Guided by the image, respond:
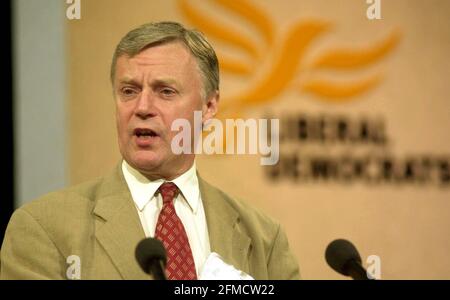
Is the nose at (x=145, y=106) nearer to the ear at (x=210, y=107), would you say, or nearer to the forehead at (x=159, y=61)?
the forehead at (x=159, y=61)

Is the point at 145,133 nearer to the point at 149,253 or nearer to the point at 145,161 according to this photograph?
the point at 145,161

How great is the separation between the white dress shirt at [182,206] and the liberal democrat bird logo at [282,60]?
0.41 meters

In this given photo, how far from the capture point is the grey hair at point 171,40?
2.00 metres

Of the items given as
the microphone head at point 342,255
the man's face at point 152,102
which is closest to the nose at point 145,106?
the man's face at point 152,102

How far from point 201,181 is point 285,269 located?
351mm

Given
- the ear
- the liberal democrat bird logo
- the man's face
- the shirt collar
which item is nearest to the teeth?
the man's face

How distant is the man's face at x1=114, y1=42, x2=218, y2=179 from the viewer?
2.00 m

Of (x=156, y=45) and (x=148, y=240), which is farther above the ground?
(x=156, y=45)

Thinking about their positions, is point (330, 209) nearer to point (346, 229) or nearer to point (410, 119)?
point (346, 229)

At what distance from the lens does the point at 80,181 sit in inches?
86.0

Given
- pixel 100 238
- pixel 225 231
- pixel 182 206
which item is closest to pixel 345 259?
pixel 225 231

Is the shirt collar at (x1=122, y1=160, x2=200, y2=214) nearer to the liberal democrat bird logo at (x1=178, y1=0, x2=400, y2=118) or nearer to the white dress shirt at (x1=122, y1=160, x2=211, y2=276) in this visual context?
the white dress shirt at (x1=122, y1=160, x2=211, y2=276)
